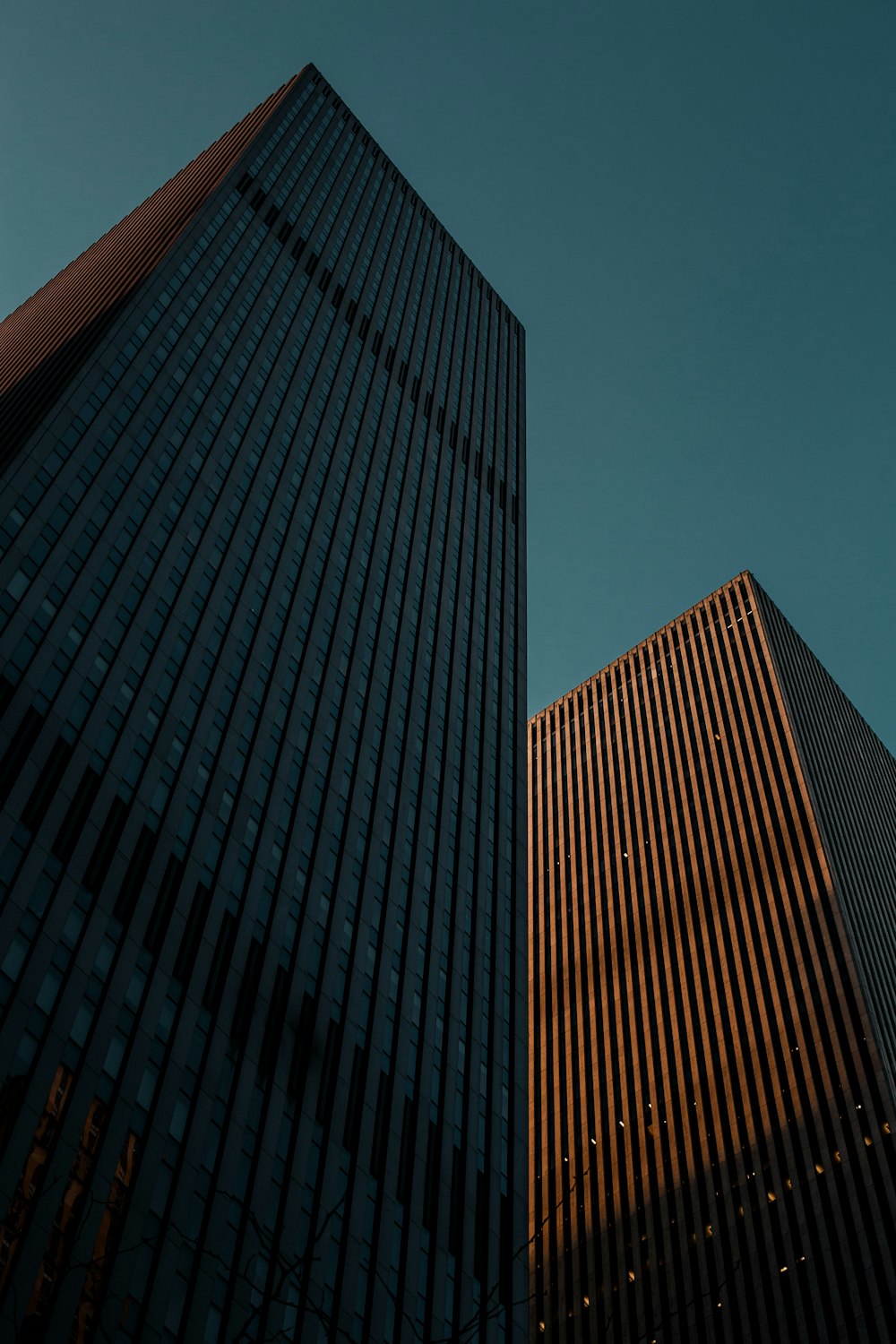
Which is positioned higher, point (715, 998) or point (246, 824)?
point (715, 998)

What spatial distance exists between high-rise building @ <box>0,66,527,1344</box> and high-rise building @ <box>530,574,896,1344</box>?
30181mm

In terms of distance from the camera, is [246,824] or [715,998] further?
[715,998]

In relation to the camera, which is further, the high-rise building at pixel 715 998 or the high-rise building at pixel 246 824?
the high-rise building at pixel 715 998

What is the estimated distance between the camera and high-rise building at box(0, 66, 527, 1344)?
39.8 m

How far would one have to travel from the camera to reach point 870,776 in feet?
445

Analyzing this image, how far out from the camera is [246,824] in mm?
54219

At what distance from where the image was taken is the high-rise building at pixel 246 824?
130 feet

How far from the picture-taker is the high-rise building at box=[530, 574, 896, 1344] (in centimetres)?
8312

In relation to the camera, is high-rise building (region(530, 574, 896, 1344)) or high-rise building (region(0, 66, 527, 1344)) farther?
high-rise building (region(530, 574, 896, 1344))

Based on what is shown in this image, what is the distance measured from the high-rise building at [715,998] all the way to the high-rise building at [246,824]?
3018 centimetres

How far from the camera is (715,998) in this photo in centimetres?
10262

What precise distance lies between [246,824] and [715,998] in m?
62.6

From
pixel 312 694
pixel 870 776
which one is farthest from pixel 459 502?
pixel 870 776

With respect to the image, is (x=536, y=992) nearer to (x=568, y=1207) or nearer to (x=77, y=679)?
(x=568, y=1207)
